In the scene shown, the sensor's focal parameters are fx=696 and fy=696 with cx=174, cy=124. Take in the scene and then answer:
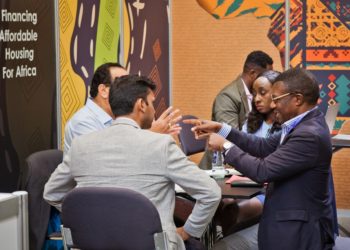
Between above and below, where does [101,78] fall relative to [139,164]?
above

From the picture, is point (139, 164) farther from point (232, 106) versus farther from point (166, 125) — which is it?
point (232, 106)

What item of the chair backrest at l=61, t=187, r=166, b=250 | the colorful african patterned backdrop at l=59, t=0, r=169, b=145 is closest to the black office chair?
the chair backrest at l=61, t=187, r=166, b=250

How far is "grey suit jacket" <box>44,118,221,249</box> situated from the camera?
9.46ft

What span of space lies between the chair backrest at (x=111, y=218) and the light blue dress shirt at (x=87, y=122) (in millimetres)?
1257

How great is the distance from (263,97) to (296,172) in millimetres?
1517

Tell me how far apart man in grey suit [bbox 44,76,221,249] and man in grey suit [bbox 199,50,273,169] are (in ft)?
8.95

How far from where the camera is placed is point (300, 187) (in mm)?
3338

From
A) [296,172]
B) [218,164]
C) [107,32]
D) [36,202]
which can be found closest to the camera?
[296,172]

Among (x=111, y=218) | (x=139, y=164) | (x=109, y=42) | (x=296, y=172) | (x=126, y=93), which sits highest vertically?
(x=109, y=42)

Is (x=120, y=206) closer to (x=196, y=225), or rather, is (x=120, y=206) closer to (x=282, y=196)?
(x=196, y=225)

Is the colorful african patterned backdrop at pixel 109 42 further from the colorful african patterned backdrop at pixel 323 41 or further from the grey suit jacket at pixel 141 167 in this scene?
the grey suit jacket at pixel 141 167

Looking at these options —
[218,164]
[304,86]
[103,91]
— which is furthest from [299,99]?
[103,91]

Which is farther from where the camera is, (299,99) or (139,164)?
(299,99)

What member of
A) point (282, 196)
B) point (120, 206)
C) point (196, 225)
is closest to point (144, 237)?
point (120, 206)
